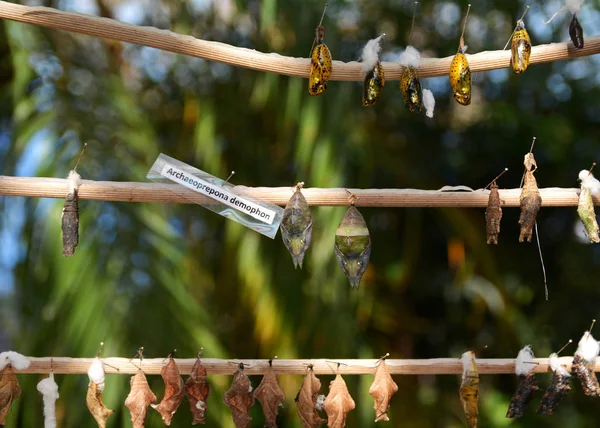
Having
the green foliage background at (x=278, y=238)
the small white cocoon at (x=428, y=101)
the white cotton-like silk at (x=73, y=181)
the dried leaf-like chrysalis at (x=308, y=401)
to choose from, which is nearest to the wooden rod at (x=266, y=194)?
the white cotton-like silk at (x=73, y=181)

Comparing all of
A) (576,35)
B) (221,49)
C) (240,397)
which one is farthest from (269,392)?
(576,35)

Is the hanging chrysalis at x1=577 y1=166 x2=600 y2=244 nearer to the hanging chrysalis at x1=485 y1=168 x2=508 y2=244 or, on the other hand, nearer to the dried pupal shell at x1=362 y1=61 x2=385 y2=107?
the hanging chrysalis at x1=485 y1=168 x2=508 y2=244

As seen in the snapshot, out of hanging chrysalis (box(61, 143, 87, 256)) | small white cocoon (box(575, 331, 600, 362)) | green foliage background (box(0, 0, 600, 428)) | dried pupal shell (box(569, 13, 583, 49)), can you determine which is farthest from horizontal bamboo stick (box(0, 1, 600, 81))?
green foliage background (box(0, 0, 600, 428))

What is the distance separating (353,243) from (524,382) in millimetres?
266

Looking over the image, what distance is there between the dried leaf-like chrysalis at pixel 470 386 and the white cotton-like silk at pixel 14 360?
1.59ft

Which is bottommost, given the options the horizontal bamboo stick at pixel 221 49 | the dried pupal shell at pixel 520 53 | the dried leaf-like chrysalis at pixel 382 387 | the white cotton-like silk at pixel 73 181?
the dried leaf-like chrysalis at pixel 382 387

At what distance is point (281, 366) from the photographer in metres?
0.76

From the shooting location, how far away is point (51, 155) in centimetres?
117

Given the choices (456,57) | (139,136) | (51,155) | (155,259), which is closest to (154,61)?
(139,136)

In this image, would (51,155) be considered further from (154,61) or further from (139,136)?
(154,61)

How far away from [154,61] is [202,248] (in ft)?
1.29

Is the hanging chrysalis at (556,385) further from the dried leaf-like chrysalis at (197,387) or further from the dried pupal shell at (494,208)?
the dried leaf-like chrysalis at (197,387)

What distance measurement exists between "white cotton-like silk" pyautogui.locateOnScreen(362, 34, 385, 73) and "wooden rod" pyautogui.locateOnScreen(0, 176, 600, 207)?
0.14m

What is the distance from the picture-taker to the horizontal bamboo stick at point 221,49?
0.67 m
